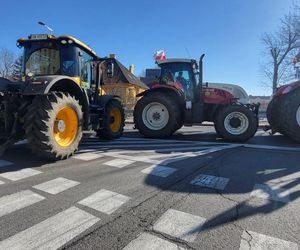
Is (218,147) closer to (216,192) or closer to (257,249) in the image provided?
(216,192)

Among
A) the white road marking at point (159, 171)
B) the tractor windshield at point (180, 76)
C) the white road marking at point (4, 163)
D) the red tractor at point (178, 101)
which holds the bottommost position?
the white road marking at point (159, 171)

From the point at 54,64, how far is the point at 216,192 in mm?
4897

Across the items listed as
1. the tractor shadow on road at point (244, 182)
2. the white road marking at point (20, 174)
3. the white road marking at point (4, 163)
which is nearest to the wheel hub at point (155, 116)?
the tractor shadow on road at point (244, 182)

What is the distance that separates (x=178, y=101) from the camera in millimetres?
9727

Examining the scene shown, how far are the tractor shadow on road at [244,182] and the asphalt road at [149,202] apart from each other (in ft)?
0.05

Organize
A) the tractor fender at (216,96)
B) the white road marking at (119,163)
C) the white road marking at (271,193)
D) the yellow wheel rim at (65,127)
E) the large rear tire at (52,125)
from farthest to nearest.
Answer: the tractor fender at (216,96) < the yellow wheel rim at (65,127) < the white road marking at (119,163) < the large rear tire at (52,125) < the white road marking at (271,193)

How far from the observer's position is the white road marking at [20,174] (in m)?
4.55

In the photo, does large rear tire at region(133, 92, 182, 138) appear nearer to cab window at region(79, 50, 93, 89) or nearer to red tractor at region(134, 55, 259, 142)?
red tractor at region(134, 55, 259, 142)

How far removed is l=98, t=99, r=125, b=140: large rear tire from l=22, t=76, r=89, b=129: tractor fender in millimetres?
1528

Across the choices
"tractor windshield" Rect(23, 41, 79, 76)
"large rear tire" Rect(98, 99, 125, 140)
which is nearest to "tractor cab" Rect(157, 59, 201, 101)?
"large rear tire" Rect(98, 99, 125, 140)

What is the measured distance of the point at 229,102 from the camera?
964 cm

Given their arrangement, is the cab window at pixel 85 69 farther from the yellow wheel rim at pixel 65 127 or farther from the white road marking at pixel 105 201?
the white road marking at pixel 105 201

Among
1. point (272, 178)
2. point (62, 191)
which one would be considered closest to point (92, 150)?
point (62, 191)

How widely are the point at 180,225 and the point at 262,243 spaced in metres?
0.81
